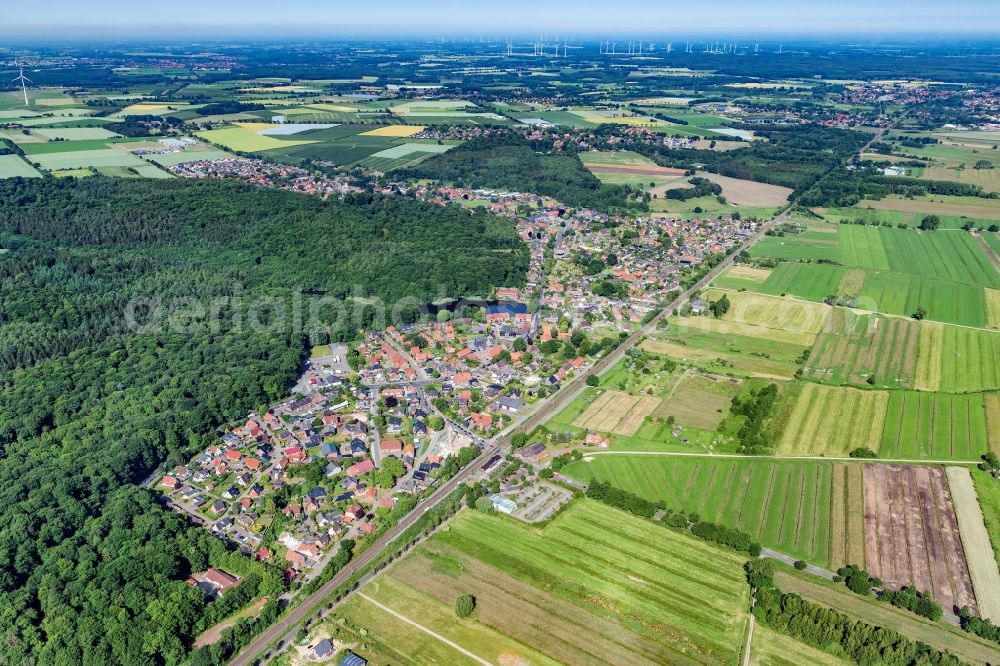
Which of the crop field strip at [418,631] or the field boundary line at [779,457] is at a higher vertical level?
the field boundary line at [779,457]

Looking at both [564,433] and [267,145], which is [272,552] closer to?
[564,433]

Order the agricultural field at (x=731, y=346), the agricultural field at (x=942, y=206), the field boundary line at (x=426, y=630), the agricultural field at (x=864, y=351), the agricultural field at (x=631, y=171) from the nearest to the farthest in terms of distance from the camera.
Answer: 1. the field boundary line at (x=426, y=630)
2. the agricultural field at (x=864, y=351)
3. the agricultural field at (x=731, y=346)
4. the agricultural field at (x=942, y=206)
5. the agricultural field at (x=631, y=171)

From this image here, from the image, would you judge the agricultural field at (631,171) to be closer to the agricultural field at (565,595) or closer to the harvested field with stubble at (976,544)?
the harvested field with stubble at (976,544)

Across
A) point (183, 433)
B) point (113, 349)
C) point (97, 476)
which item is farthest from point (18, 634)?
point (113, 349)

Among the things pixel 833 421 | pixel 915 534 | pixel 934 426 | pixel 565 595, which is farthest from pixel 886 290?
pixel 565 595

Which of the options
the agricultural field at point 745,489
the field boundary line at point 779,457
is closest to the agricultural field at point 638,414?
the field boundary line at point 779,457

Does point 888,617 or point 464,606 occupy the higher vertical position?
point 888,617

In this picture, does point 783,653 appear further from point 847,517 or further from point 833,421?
point 833,421

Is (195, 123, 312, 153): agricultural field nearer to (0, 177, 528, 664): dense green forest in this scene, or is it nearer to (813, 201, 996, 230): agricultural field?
(0, 177, 528, 664): dense green forest
